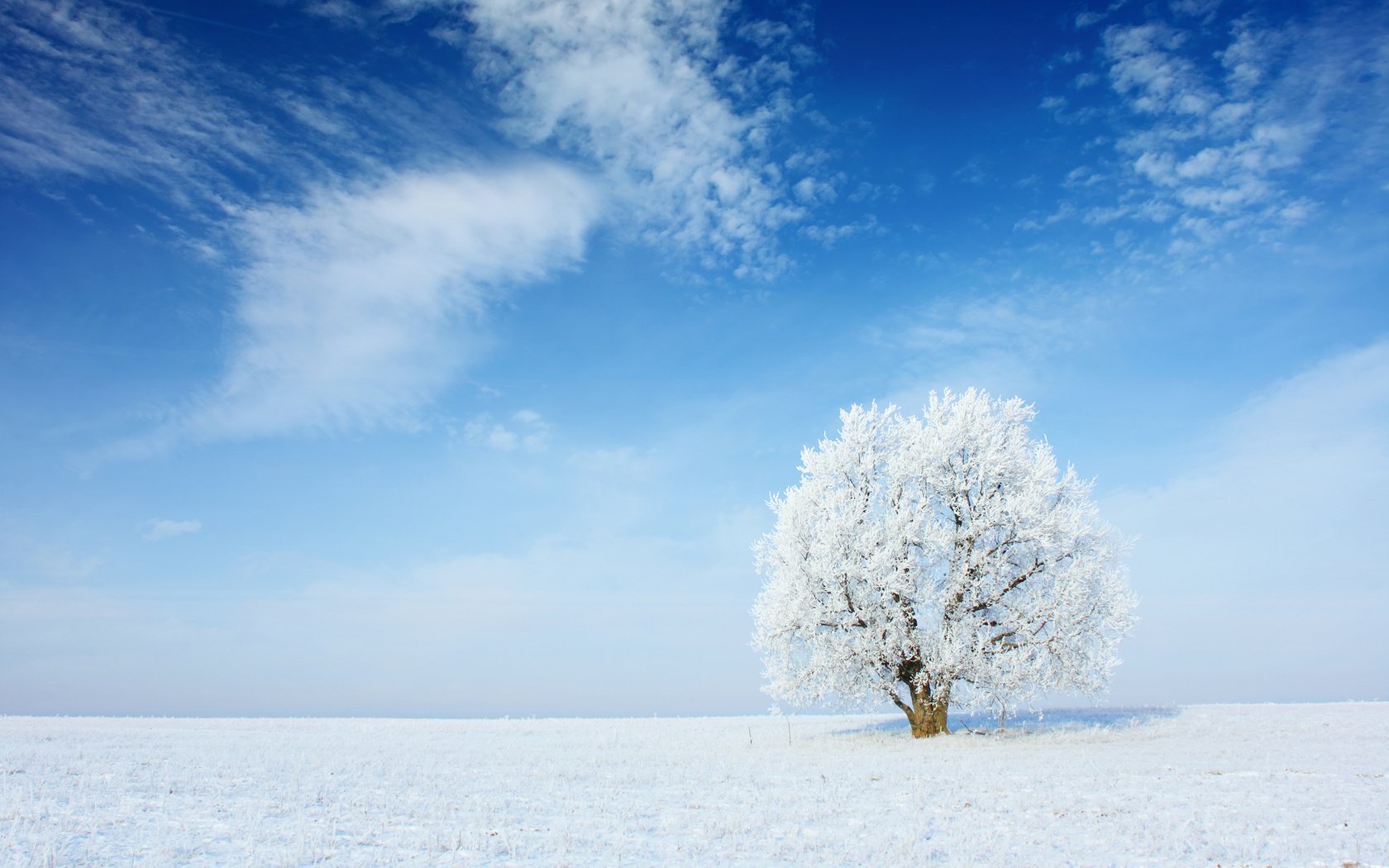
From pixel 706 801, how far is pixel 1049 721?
28.3 m

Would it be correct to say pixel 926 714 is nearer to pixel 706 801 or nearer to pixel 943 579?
pixel 943 579

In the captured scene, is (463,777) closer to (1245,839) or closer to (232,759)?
(232,759)

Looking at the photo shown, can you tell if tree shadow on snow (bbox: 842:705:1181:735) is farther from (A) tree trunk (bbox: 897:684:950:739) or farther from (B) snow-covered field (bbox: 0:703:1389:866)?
(B) snow-covered field (bbox: 0:703:1389:866)

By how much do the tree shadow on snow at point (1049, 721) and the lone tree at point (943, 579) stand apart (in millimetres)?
3528

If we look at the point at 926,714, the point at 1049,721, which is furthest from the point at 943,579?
the point at 1049,721

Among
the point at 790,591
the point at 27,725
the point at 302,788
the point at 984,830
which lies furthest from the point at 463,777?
the point at 27,725

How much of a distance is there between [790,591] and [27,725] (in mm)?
35510

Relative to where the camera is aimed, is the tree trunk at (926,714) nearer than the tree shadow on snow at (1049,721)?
Yes

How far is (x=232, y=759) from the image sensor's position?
2309cm

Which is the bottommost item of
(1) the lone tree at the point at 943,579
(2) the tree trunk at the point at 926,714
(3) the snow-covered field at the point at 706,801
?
(3) the snow-covered field at the point at 706,801

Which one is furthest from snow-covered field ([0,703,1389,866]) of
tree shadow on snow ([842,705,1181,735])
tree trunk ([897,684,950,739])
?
tree shadow on snow ([842,705,1181,735])

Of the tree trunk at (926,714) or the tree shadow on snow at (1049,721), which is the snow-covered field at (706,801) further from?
the tree shadow on snow at (1049,721)

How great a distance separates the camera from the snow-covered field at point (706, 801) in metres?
12.1

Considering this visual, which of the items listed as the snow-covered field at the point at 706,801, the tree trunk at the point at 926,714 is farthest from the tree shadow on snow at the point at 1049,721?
the snow-covered field at the point at 706,801
